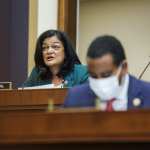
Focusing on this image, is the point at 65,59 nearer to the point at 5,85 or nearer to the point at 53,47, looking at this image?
the point at 53,47

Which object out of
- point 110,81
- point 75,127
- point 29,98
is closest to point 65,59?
point 29,98

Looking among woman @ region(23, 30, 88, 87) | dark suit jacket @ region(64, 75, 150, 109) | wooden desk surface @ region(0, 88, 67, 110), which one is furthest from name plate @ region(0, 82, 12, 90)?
dark suit jacket @ region(64, 75, 150, 109)

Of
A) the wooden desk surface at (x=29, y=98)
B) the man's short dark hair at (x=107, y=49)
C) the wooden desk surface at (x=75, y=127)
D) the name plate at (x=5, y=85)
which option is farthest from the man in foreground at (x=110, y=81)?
the name plate at (x=5, y=85)

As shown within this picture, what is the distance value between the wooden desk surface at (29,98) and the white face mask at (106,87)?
3.26 ft

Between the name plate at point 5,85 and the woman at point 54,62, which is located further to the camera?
the name plate at point 5,85

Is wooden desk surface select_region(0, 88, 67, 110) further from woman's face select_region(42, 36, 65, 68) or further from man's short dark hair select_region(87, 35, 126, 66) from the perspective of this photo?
man's short dark hair select_region(87, 35, 126, 66)

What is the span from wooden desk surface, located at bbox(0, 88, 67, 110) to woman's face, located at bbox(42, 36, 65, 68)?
15.1 inches

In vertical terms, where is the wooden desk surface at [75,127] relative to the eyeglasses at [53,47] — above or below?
below

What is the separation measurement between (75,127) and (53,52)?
1843 millimetres

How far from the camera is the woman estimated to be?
3.67m

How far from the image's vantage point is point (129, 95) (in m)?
2.43

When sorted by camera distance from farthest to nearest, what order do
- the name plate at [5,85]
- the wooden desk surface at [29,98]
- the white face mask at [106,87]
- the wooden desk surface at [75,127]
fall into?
the name plate at [5,85] → the wooden desk surface at [29,98] → the white face mask at [106,87] → the wooden desk surface at [75,127]

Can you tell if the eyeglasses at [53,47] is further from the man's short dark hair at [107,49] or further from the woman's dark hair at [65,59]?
the man's short dark hair at [107,49]

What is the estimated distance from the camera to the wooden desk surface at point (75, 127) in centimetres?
184
